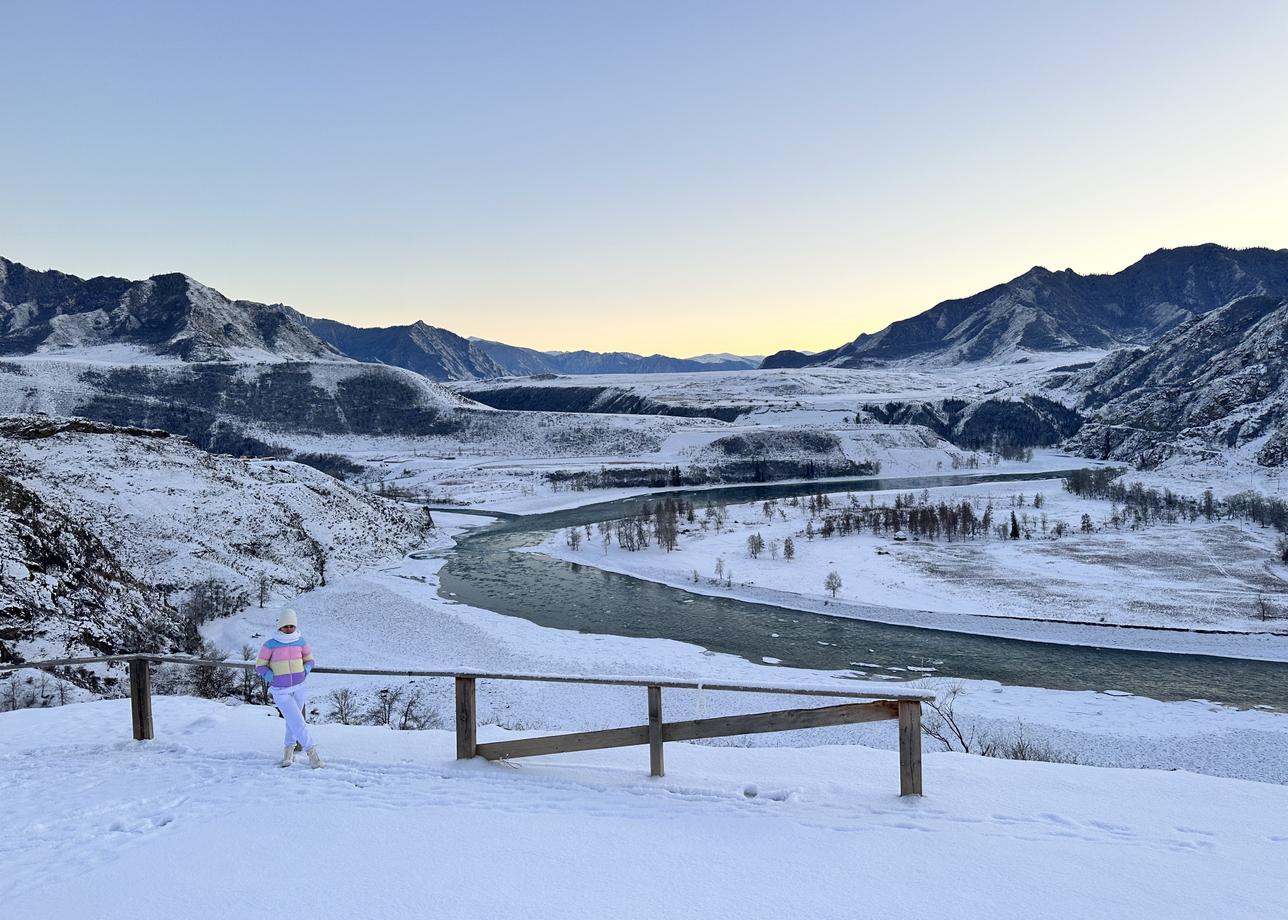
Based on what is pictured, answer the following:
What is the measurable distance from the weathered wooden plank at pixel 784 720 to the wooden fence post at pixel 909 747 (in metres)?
0.12

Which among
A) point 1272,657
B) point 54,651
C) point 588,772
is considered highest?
point 588,772

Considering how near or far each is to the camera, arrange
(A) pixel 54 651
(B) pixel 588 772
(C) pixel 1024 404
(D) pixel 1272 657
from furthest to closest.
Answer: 1. (C) pixel 1024 404
2. (D) pixel 1272 657
3. (A) pixel 54 651
4. (B) pixel 588 772

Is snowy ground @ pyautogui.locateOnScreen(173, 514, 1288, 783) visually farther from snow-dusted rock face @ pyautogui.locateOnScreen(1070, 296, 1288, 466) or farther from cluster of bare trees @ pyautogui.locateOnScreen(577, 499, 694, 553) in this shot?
snow-dusted rock face @ pyautogui.locateOnScreen(1070, 296, 1288, 466)

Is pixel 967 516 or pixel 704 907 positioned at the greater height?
pixel 704 907

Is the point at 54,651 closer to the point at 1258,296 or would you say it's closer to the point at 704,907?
the point at 704,907

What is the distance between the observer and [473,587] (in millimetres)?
48562

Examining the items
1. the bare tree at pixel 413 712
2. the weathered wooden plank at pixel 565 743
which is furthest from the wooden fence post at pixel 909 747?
the bare tree at pixel 413 712

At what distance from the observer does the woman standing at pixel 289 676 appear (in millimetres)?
9367

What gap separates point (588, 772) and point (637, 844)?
212 cm

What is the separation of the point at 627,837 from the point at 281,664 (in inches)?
208

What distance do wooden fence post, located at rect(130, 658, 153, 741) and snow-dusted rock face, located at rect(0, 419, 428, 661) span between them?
18.3 meters

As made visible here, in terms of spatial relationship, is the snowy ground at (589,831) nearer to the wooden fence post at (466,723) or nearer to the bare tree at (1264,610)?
the wooden fence post at (466,723)

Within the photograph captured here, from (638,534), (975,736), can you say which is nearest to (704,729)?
(975,736)

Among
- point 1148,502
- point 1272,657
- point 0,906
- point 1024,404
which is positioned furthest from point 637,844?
point 1024,404
